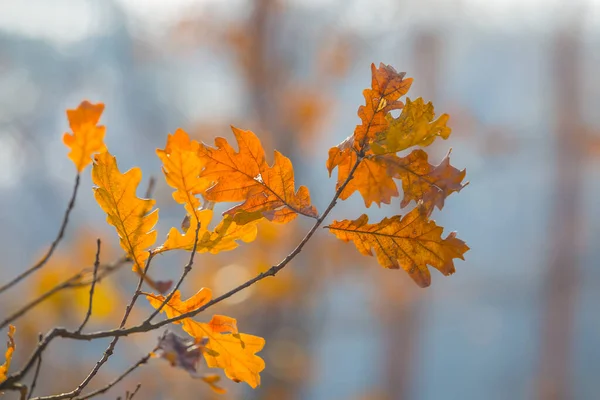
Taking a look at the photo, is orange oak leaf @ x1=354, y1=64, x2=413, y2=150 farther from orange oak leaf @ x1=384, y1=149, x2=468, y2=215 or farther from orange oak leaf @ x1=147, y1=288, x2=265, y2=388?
orange oak leaf @ x1=147, y1=288, x2=265, y2=388

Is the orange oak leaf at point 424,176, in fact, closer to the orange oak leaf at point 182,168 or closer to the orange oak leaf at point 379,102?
the orange oak leaf at point 379,102

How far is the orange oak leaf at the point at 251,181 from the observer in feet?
1.32

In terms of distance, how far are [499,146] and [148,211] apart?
17.0ft

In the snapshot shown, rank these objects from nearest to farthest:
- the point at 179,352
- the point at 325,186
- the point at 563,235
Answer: the point at 179,352
the point at 563,235
the point at 325,186

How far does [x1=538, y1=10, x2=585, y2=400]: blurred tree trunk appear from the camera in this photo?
5.52 metres

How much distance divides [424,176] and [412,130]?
35 mm

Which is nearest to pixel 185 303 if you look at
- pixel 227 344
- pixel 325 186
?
pixel 227 344

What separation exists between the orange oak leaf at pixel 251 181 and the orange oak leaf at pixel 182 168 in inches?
0.8

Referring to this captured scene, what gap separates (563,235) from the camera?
18.8 feet

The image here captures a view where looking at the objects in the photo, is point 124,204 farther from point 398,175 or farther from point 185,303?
point 398,175

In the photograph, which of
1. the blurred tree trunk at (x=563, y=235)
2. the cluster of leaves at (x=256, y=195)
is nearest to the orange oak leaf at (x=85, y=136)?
the cluster of leaves at (x=256, y=195)

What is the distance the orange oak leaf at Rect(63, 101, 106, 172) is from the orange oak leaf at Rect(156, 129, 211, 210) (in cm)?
6

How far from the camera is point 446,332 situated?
1002 cm

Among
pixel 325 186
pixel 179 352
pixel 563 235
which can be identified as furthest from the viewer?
pixel 325 186
